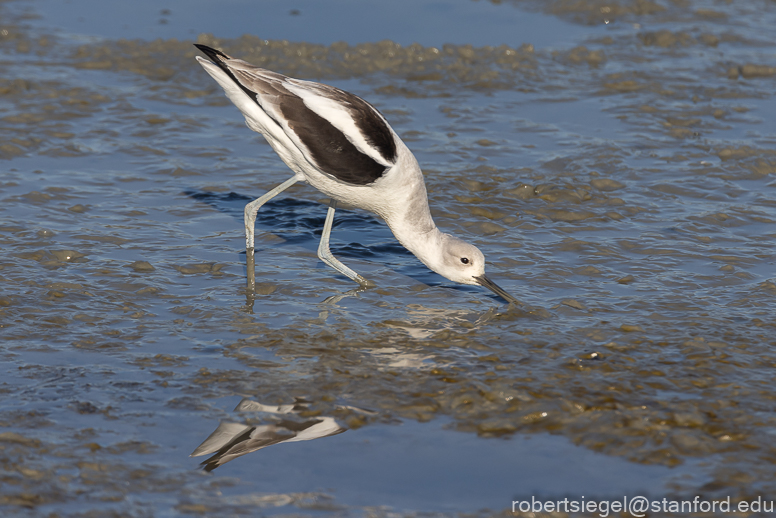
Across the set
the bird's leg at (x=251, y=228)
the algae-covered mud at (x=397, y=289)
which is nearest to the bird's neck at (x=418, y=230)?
the algae-covered mud at (x=397, y=289)

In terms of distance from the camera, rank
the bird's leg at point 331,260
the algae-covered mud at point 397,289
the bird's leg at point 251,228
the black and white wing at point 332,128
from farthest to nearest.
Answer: the bird's leg at point 331,260 → the bird's leg at point 251,228 → the black and white wing at point 332,128 → the algae-covered mud at point 397,289

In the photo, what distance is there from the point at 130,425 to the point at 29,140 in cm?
474

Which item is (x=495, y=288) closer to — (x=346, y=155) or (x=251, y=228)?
(x=346, y=155)

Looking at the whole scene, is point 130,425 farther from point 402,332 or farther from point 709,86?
point 709,86

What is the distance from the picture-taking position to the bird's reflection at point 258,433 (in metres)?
4.01

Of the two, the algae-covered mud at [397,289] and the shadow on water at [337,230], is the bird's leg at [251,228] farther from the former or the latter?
the shadow on water at [337,230]

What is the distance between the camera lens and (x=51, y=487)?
374cm

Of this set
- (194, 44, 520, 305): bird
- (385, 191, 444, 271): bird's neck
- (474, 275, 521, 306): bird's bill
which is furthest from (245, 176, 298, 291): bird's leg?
(474, 275, 521, 306): bird's bill

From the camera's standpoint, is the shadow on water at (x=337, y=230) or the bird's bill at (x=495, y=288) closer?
the bird's bill at (x=495, y=288)

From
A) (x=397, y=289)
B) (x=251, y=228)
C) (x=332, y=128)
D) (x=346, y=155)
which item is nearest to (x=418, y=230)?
(x=397, y=289)

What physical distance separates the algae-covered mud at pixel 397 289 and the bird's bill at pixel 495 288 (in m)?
0.09

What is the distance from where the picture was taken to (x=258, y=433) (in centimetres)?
418

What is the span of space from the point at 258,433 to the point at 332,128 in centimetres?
217

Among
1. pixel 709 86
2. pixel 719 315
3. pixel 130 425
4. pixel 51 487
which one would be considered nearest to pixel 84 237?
pixel 130 425
